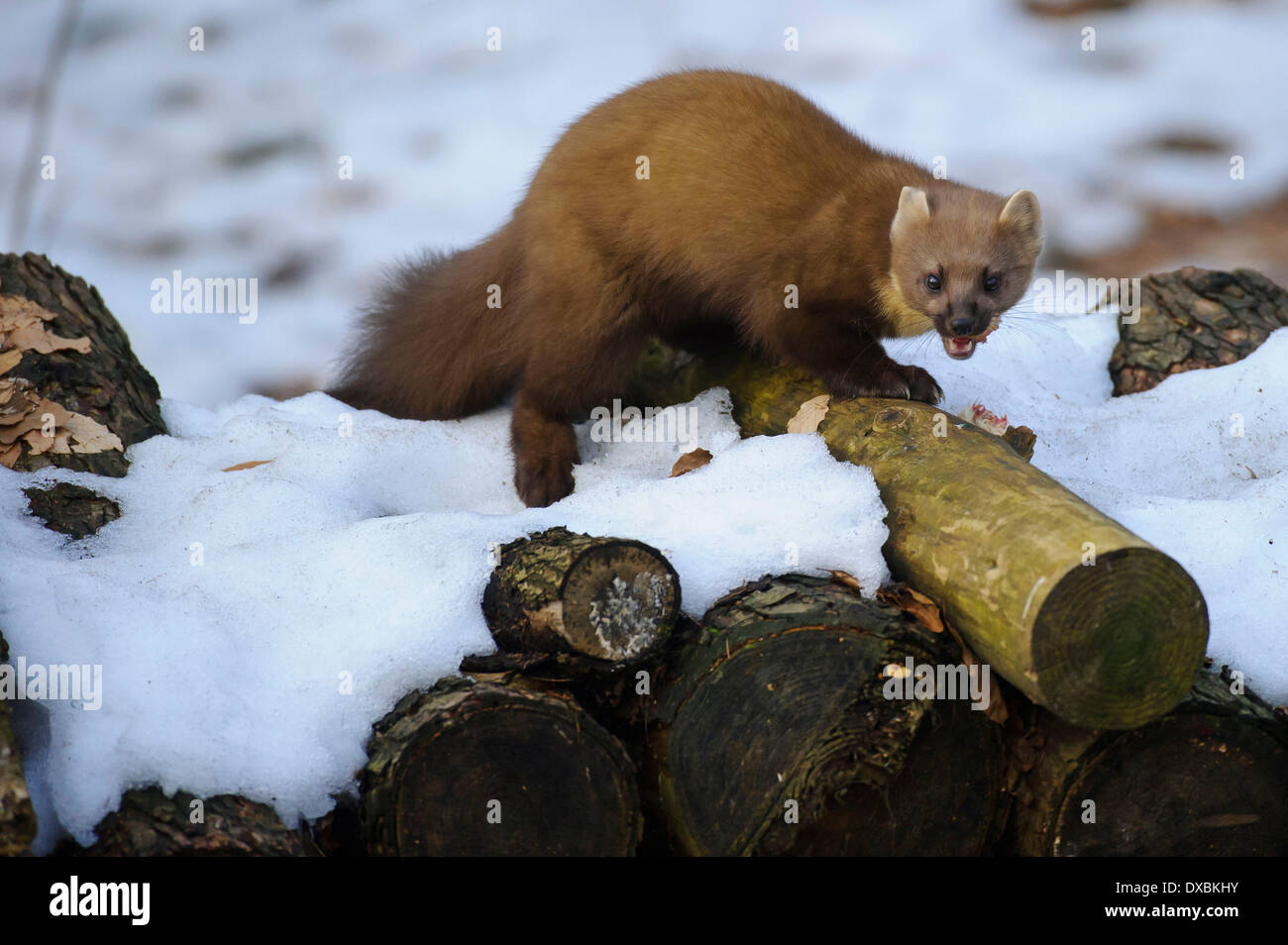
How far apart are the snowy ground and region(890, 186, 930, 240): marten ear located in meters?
0.62

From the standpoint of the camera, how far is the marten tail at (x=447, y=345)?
3.77 meters

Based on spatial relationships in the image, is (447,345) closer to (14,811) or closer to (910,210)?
(910,210)

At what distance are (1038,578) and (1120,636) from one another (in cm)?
16

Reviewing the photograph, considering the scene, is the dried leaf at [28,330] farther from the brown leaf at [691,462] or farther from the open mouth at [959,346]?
the open mouth at [959,346]

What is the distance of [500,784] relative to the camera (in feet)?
7.09

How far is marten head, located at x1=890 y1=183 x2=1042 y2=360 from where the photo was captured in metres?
3.05

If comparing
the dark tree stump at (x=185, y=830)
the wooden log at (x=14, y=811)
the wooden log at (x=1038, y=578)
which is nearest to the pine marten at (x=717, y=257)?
the wooden log at (x=1038, y=578)

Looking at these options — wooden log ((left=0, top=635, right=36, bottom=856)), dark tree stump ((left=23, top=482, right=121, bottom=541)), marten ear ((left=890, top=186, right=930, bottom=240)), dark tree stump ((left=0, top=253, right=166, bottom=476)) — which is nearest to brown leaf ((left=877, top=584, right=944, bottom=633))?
marten ear ((left=890, top=186, right=930, bottom=240))

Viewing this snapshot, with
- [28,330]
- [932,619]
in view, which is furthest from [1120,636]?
[28,330]

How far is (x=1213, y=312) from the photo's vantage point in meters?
4.23

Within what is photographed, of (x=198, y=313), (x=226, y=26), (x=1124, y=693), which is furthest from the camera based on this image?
(x=226, y=26)
